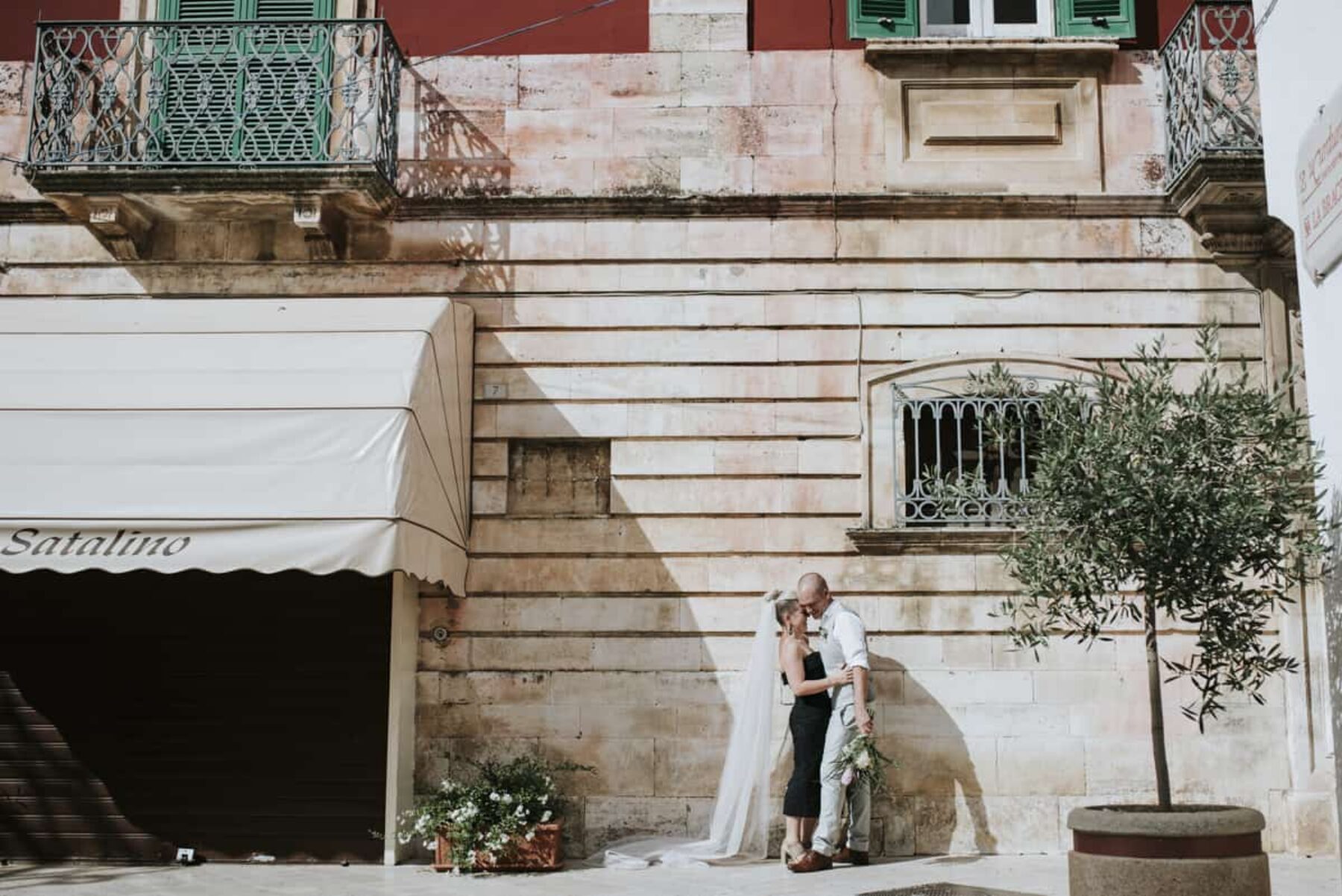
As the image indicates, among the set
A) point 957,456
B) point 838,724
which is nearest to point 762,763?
point 838,724

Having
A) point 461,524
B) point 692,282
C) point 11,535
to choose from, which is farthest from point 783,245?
point 11,535

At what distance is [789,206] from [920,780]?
438cm

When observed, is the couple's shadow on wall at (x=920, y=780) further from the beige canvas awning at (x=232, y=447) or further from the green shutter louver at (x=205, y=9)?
the green shutter louver at (x=205, y=9)

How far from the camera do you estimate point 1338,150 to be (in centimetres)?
778

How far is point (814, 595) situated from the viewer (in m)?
10.2

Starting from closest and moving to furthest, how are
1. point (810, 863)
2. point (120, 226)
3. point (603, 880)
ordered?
1. point (603, 880)
2. point (810, 863)
3. point (120, 226)

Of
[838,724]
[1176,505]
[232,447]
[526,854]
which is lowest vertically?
[526,854]

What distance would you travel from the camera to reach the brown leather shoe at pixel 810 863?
9.76 meters

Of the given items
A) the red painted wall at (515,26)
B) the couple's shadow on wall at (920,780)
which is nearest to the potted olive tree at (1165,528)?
the couple's shadow on wall at (920,780)

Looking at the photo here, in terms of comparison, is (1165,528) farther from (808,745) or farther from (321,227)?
(321,227)

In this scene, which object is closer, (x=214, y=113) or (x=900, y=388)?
(x=900, y=388)

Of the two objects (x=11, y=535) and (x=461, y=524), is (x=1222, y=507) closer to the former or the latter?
(x=461, y=524)

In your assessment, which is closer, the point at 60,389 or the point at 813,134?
the point at 60,389

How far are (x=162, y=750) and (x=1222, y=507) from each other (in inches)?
297
